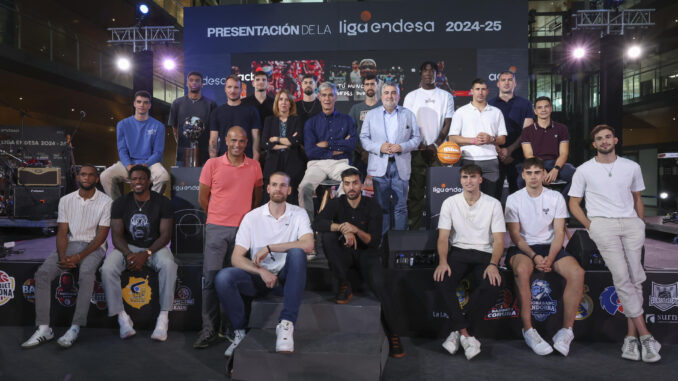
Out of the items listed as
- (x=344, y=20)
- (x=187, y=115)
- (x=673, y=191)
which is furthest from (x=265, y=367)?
(x=673, y=191)

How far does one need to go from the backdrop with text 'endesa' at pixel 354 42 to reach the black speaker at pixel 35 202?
3.38 m

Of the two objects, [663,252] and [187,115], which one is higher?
[187,115]

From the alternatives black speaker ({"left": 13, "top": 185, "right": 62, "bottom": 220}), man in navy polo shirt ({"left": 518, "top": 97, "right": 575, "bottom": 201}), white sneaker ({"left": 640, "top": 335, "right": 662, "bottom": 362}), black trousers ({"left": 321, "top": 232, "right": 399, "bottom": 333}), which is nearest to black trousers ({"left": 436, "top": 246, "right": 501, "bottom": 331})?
black trousers ({"left": 321, "top": 232, "right": 399, "bottom": 333})

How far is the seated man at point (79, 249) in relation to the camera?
3.60 metres

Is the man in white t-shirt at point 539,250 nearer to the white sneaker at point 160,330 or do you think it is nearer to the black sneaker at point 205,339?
the black sneaker at point 205,339

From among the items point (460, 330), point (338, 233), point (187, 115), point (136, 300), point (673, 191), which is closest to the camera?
point (460, 330)

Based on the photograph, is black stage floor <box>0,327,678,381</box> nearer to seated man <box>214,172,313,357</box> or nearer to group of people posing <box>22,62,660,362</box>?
group of people posing <box>22,62,660,362</box>

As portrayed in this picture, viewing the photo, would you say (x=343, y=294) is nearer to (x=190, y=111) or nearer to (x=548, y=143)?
(x=548, y=143)

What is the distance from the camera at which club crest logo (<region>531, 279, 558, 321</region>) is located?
3.59 m

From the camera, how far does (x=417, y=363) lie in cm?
A: 317

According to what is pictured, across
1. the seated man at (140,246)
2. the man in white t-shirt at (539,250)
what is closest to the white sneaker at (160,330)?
the seated man at (140,246)

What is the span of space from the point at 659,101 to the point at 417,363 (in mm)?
15991

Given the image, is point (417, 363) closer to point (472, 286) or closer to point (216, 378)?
point (472, 286)

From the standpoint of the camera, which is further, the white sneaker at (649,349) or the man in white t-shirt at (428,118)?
the man in white t-shirt at (428,118)
